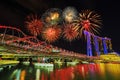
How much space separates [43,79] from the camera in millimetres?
36594

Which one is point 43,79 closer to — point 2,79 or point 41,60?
point 2,79

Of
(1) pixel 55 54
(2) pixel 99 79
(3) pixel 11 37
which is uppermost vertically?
(3) pixel 11 37

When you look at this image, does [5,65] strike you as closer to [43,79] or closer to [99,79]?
[43,79]

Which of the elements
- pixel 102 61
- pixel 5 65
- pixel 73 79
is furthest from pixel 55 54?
pixel 102 61

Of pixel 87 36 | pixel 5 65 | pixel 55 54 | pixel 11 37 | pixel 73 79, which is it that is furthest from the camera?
pixel 87 36

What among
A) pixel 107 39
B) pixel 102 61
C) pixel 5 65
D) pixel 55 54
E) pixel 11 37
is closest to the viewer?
pixel 5 65

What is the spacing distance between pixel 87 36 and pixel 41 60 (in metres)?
29.1

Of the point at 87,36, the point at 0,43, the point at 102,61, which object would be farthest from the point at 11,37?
the point at 102,61

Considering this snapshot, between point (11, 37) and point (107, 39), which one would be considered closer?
point (11, 37)

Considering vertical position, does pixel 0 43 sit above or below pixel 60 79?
above

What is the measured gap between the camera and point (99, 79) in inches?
1618

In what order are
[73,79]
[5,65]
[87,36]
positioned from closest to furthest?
1. [73,79]
2. [5,65]
3. [87,36]

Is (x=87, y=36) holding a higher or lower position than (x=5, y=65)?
higher

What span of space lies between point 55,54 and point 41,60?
140ft
